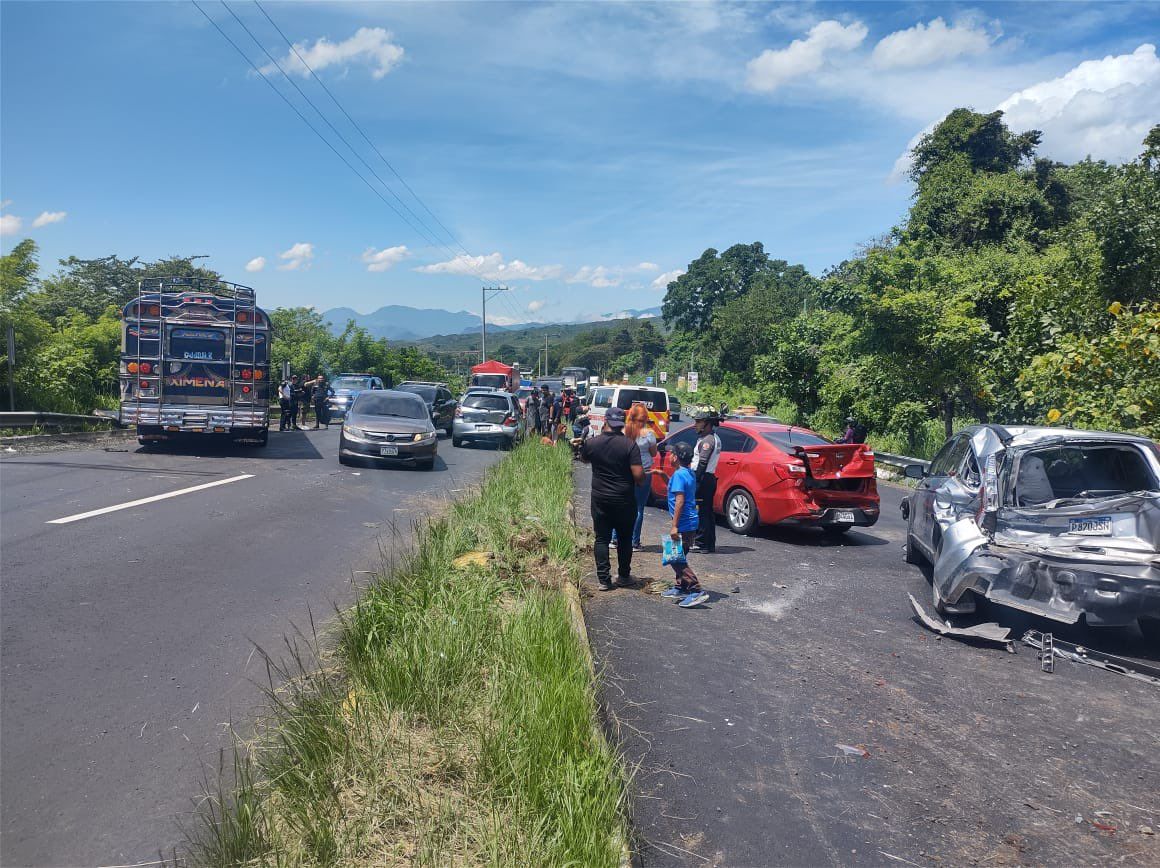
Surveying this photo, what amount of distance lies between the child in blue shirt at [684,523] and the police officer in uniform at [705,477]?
1.54m

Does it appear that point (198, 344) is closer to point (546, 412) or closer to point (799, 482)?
point (546, 412)

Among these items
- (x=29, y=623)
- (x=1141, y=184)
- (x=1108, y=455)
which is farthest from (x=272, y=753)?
(x=1141, y=184)

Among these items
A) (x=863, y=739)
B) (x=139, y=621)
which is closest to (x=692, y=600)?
(x=863, y=739)

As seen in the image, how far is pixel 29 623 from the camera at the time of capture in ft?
20.7

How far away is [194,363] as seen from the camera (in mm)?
17484

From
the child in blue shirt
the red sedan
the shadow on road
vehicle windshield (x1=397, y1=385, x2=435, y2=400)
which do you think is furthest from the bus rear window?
the child in blue shirt

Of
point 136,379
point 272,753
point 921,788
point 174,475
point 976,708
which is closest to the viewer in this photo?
point 272,753

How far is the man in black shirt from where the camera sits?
820 cm

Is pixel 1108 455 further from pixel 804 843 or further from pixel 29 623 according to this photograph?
pixel 29 623

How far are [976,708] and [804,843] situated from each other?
2.37 m

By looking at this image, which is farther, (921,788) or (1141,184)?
(1141,184)

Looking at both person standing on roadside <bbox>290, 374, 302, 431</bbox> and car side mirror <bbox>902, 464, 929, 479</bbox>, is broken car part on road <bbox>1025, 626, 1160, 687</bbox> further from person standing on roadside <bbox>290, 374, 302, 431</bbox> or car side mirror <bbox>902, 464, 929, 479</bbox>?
person standing on roadside <bbox>290, 374, 302, 431</bbox>

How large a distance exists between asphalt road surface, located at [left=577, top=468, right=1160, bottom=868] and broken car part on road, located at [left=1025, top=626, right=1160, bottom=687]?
13cm

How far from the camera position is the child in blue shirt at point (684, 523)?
8.23 meters
